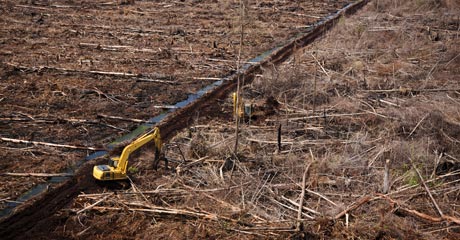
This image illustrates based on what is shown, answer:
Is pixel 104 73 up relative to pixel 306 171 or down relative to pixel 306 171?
up

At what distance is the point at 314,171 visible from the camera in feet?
22.6

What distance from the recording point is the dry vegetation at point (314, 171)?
566 cm

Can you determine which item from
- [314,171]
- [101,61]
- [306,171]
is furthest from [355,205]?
[101,61]

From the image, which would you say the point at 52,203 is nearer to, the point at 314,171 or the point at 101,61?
the point at 314,171

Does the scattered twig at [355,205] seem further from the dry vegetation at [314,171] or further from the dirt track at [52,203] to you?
the dirt track at [52,203]

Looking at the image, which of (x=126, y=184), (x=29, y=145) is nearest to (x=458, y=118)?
(x=126, y=184)

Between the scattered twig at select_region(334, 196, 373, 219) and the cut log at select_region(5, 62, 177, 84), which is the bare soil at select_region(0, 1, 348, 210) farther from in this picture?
the scattered twig at select_region(334, 196, 373, 219)

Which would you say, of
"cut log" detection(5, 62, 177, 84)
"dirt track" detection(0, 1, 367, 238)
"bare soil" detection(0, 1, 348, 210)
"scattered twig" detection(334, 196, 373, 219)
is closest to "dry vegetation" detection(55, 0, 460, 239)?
"scattered twig" detection(334, 196, 373, 219)

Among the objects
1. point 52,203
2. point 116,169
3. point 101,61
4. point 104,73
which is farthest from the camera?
point 101,61

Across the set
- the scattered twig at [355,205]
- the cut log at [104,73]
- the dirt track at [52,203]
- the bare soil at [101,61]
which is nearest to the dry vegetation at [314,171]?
the scattered twig at [355,205]

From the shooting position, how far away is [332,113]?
905 cm

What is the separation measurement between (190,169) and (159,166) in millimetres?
500

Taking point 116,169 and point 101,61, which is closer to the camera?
point 116,169

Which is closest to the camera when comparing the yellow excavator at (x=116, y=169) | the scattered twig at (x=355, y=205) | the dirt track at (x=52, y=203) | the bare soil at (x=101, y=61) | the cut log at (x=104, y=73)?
the dirt track at (x=52, y=203)
